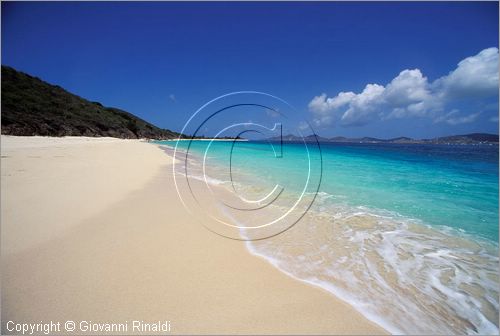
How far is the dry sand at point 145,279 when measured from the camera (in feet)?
7.31

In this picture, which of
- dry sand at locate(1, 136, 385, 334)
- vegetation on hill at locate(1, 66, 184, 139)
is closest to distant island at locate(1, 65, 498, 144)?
vegetation on hill at locate(1, 66, 184, 139)

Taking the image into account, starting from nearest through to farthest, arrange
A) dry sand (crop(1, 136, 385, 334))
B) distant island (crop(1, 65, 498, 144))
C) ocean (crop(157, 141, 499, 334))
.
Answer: dry sand (crop(1, 136, 385, 334))
ocean (crop(157, 141, 499, 334))
distant island (crop(1, 65, 498, 144))

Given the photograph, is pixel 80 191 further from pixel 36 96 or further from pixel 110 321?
pixel 36 96

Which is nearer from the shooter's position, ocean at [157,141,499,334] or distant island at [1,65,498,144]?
ocean at [157,141,499,334]

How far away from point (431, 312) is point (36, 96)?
6291 centimetres

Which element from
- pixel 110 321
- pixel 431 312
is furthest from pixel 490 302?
pixel 110 321

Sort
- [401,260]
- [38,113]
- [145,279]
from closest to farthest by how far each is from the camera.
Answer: [145,279]
[401,260]
[38,113]

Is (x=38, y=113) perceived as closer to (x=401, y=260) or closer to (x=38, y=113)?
(x=38, y=113)

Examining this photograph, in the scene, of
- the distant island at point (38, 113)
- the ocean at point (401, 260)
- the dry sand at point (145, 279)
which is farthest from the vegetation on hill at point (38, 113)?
the ocean at point (401, 260)

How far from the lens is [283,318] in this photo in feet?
7.50

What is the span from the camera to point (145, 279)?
9.01ft

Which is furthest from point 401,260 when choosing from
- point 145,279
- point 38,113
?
point 38,113

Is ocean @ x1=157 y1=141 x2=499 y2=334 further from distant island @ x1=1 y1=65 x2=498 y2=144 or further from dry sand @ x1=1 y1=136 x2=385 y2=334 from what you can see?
distant island @ x1=1 y1=65 x2=498 y2=144

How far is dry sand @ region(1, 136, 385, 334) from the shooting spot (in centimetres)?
223
